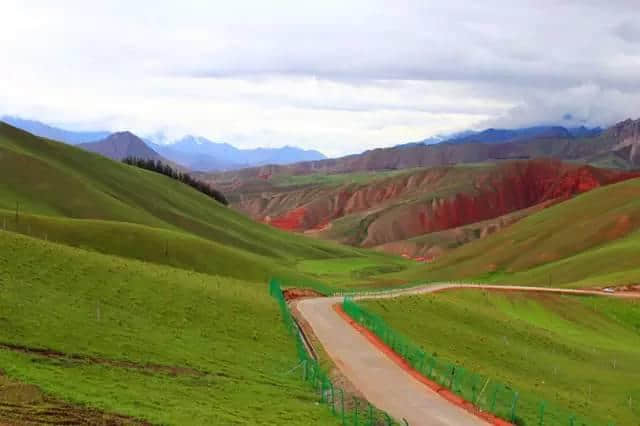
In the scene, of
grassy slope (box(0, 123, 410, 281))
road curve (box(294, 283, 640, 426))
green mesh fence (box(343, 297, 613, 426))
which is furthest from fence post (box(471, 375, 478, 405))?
grassy slope (box(0, 123, 410, 281))

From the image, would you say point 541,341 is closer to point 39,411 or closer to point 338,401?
point 338,401

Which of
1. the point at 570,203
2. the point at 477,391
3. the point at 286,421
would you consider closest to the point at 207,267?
the point at 477,391

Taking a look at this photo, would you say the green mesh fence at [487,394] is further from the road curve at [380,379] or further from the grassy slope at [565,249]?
the grassy slope at [565,249]

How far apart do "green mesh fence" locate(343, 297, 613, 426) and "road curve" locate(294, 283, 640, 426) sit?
1386mm

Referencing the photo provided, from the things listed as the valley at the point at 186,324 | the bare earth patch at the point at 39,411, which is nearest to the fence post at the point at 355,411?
the valley at the point at 186,324

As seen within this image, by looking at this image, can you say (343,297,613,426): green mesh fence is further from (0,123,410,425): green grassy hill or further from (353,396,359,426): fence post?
(0,123,410,425): green grassy hill

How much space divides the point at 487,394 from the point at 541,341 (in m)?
29.2

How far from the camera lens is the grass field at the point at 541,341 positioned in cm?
5175

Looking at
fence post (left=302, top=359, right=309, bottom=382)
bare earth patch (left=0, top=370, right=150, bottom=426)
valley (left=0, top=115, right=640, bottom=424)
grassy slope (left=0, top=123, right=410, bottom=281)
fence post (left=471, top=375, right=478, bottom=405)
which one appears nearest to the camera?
bare earth patch (left=0, top=370, right=150, bottom=426)

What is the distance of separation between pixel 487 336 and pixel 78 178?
298ft

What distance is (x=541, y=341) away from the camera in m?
67.2

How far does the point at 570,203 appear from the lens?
18500 cm

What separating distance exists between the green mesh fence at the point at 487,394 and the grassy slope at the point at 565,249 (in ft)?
211

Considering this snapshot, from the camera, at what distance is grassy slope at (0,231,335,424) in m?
28.5
